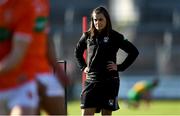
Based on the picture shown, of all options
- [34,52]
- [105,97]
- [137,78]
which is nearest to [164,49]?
[137,78]

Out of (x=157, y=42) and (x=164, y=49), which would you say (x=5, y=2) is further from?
(x=157, y=42)

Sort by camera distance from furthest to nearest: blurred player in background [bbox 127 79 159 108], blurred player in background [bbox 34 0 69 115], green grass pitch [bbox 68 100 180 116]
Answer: blurred player in background [bbox 127 79 159 108], green grass pitch [bbox 68 100 180 116], blurred player in background [bbox 34 0 69 115]

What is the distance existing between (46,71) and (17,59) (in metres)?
0.46

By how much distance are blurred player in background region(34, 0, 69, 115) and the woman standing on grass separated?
3.20m

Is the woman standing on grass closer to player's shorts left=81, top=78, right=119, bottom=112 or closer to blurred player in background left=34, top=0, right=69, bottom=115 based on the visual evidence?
player's shorts left=81, top=78, right=119, bottom=112

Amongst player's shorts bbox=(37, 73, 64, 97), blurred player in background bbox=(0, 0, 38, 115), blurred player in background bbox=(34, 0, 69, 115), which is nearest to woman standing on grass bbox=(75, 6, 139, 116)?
blurred player in background bbox=(34, 0, 69, 115)

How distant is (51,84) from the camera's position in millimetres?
7129

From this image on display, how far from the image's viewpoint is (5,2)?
6672 millimetres

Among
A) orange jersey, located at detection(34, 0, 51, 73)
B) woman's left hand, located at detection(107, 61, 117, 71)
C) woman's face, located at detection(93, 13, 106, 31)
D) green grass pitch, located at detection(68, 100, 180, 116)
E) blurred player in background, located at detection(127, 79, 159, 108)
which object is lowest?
green grass pitch, located at detection(68, 100, 180, 116)

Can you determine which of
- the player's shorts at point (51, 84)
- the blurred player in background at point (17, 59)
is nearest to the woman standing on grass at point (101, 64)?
the player's shorts at point (51, 84)

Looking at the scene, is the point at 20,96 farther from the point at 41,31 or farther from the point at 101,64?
the point at 101,64

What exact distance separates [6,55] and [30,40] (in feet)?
0.92

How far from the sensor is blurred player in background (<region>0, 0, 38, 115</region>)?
6.58m

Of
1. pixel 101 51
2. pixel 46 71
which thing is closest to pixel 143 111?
pixel 101 51
